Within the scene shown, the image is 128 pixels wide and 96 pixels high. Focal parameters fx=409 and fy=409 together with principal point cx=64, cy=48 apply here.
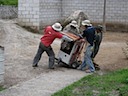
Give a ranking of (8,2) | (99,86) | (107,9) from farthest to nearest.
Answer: (8,2), (107,9), (99,86)

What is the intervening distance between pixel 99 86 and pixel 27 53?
18.7 ft

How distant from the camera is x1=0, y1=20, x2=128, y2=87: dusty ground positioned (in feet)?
36.6

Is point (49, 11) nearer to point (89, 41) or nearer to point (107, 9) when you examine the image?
point (107, 9)

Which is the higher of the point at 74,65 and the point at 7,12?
the point at 7,12

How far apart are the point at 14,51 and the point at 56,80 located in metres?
5.15

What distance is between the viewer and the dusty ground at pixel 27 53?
11.1 m

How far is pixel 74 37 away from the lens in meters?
11.7

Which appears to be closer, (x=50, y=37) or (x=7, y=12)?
(x=50, y=37)

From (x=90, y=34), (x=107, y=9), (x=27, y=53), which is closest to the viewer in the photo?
(x=90, y=34)

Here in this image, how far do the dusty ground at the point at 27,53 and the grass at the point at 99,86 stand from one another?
142 cm

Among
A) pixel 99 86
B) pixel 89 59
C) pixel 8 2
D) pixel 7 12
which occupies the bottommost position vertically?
pixel 99 86

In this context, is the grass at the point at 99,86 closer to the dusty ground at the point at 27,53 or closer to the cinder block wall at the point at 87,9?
the dusty ground at the point at 27,53

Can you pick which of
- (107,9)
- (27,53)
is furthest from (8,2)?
(27,53)

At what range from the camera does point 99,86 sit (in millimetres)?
9430
